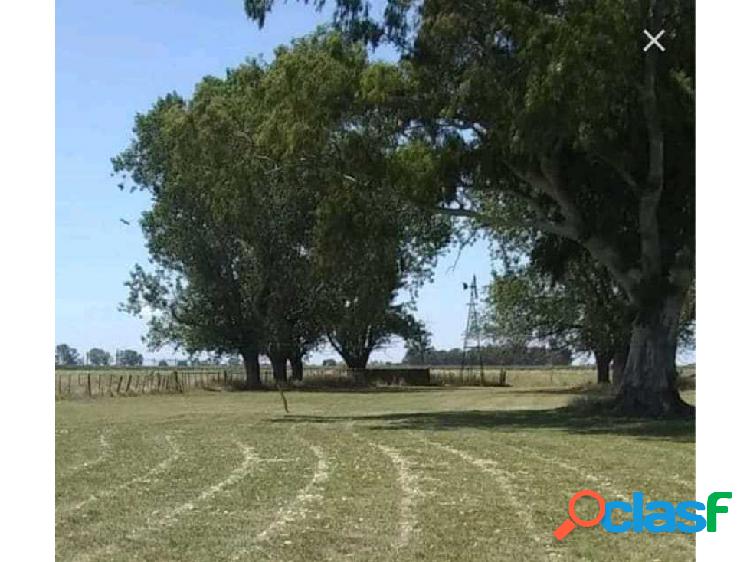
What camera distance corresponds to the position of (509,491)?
11047mm

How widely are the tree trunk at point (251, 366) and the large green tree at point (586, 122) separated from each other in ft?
106

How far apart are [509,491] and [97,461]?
692 cm

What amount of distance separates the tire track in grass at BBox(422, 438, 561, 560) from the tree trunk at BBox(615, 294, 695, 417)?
7974 millimetres

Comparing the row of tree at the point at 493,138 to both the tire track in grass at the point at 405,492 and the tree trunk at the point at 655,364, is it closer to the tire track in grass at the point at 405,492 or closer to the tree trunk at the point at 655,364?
the tree trunk at the point at 655,364

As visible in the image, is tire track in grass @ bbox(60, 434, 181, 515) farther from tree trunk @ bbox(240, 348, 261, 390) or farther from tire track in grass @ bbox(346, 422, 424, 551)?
tree trunk @ bbox(240, 348, 261, 390)

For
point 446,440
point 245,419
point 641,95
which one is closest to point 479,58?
point 641,95

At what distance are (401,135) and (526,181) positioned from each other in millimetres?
3261

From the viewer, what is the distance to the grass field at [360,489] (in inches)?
318

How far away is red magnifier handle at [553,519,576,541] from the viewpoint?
838 centimetres

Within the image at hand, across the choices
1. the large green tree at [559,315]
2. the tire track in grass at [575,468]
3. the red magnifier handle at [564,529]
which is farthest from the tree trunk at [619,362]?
the red magnifier handle at [564,529]

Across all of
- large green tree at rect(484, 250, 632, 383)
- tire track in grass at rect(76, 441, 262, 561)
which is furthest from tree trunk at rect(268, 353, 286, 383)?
tire track in grass at rect(76, 441, 262, 561)

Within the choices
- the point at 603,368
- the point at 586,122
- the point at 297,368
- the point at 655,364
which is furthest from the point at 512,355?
the point at 586,122

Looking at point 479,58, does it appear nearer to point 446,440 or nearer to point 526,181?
point 526,181

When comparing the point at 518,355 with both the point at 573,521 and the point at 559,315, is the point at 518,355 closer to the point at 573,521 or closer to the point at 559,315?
the point at 559,315
